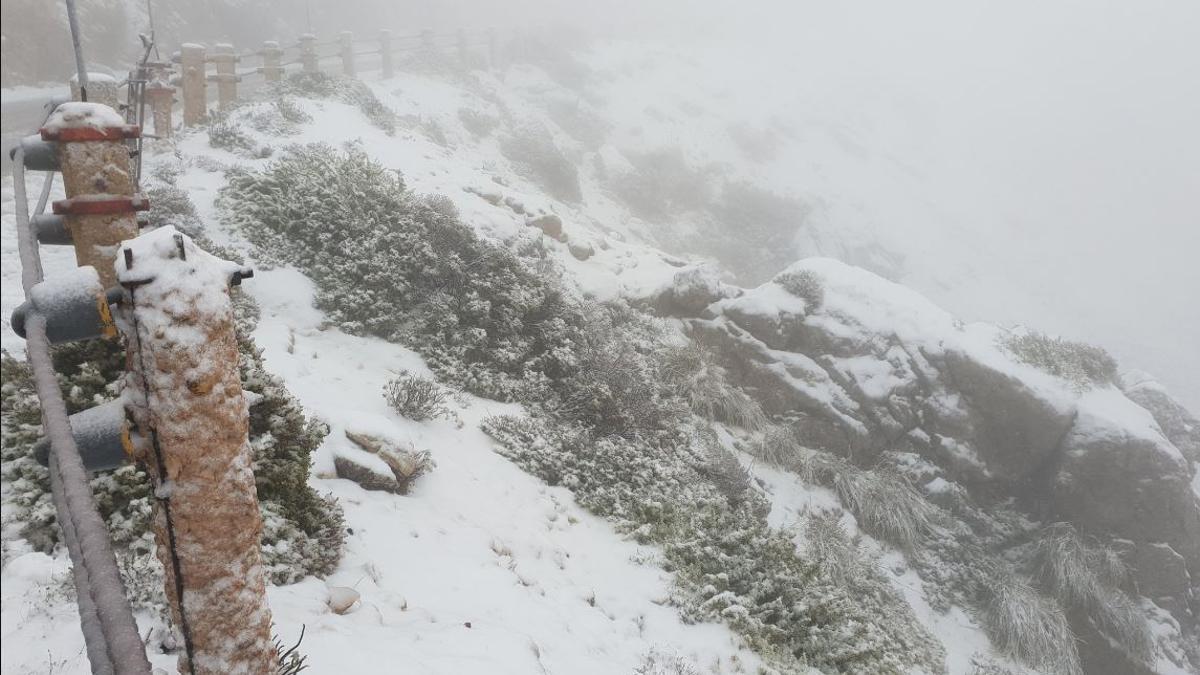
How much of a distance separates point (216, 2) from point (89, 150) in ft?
64.7

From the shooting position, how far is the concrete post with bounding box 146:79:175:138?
951 cm

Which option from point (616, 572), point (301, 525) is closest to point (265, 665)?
point (301, 525)

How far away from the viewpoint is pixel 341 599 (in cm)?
372

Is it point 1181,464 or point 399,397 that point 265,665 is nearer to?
point 399,397

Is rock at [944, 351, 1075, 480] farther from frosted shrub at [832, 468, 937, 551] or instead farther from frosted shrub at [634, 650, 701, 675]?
frosted shrub at [634, 650, 701, 675]

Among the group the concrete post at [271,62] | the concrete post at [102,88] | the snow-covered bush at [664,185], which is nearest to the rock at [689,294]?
the concrete post at [102,88]

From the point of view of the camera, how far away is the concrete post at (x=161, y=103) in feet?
31.2

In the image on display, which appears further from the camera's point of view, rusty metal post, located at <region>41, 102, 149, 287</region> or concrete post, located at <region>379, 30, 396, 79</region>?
concrete post, located at <region>379, 30, 396, 79</region>

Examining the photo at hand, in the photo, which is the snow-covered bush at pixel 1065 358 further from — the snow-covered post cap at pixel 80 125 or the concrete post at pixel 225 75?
the concrete post at pixel 225 75

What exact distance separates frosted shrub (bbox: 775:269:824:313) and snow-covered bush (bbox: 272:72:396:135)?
8.76 metres

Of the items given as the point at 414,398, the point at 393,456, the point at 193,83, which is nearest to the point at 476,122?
the point at 193,83

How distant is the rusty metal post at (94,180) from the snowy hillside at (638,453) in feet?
5.42

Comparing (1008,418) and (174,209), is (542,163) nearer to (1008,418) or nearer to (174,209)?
(174,209)

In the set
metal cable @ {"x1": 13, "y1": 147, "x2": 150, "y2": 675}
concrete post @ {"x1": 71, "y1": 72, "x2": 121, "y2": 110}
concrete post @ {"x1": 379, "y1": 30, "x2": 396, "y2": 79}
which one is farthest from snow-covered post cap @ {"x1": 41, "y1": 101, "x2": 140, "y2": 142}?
concrete post @ {"x1": 379, "y1": 30, "x2": 396, "y2": 79}
